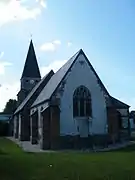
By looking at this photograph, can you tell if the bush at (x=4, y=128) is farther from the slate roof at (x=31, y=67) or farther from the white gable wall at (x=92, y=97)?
the white gable wall at (x=92, y=97)

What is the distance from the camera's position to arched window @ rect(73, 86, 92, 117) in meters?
31.0

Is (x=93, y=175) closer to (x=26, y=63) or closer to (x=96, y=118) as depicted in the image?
(x=96, y=118)

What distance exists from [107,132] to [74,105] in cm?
474

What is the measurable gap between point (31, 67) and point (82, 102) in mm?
31852

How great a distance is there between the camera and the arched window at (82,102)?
31000 millimetres

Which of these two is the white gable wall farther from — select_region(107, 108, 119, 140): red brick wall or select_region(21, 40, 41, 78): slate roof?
select_region(21, 40, 41, 78): slate roof

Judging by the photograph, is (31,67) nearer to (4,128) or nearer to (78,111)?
(4,128)

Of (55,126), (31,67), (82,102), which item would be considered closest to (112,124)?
(82,102)

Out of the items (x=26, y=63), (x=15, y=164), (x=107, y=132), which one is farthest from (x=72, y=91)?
(x=26, y=63)

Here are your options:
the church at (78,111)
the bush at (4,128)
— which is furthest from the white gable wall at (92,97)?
the bush at (4,128)

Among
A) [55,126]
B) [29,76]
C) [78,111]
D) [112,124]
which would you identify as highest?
[29,76]

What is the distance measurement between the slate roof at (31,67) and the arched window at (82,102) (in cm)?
3012

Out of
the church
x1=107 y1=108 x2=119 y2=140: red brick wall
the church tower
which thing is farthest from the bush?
x1=107 y1=108 x2=119 y2=140: red brick wall

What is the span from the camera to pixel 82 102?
31.4 m
